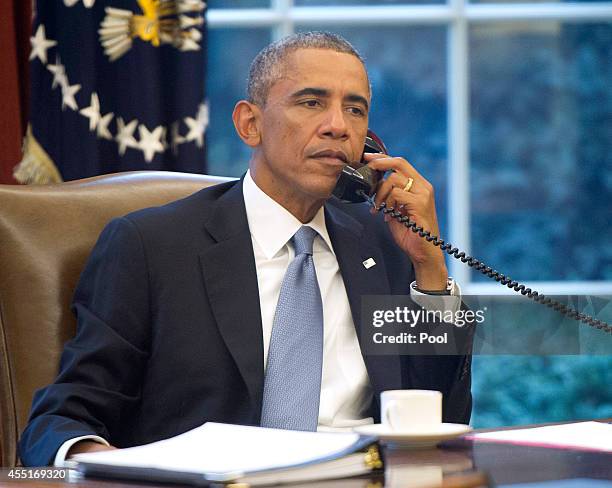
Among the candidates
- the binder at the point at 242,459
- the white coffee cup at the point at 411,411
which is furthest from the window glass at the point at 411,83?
the binder at the point at 242,459

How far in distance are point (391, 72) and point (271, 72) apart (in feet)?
6.91

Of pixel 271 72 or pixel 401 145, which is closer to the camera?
pixel 271 72

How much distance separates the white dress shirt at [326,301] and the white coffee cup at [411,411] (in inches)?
19.1

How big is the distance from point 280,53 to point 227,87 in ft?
6.50

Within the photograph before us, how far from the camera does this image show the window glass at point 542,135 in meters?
4.00

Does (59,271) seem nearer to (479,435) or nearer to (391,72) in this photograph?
(479,435)

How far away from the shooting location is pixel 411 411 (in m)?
1.23

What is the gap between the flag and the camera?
2.79 m

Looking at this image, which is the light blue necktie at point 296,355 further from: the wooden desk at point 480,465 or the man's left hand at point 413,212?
the wooden desk at point 480,465

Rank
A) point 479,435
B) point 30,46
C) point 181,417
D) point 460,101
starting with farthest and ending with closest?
point 460,101 → point 30,46 → point 181,417 → point 479,435

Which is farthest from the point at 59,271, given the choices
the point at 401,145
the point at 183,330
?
the point at 401,145

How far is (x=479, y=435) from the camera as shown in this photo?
130 centimetres

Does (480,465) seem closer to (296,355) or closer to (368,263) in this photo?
(296,355)

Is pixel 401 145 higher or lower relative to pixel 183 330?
higher
